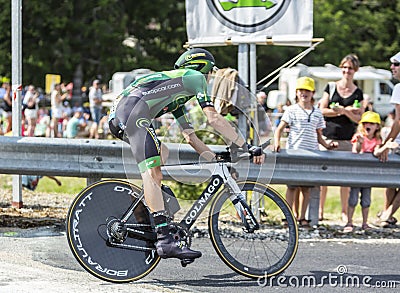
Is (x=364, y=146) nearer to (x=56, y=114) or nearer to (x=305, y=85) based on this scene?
(x=305, y=85)

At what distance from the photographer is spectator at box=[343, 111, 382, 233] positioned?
9.86 m

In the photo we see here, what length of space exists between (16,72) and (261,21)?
2.95 meters

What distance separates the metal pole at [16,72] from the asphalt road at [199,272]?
3.80 feet

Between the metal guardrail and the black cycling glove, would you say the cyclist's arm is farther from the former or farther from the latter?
the metal guardrail

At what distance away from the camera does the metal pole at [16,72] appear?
9.63 m

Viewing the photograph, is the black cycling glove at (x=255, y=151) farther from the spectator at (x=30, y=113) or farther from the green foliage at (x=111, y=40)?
the green foliage at (x=111, y=40)

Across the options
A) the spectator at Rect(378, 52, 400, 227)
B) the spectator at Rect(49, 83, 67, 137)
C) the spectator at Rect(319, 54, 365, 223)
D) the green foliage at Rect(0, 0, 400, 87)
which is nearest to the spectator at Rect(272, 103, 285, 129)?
the spectator at Rect(49, 83, 67, 137)

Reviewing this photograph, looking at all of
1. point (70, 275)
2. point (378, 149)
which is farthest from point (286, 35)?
point (70, 275)

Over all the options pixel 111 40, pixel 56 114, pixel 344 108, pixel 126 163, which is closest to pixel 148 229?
pixel 126 163

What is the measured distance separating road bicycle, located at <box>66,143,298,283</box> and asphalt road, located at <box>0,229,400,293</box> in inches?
5.9

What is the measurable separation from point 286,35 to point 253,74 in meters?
0.61

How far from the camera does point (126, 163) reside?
328 inches

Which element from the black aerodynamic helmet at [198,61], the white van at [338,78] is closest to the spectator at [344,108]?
the black aerodynamic helmet at [198,61]

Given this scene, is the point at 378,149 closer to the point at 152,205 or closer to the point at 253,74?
the point at 253,74
